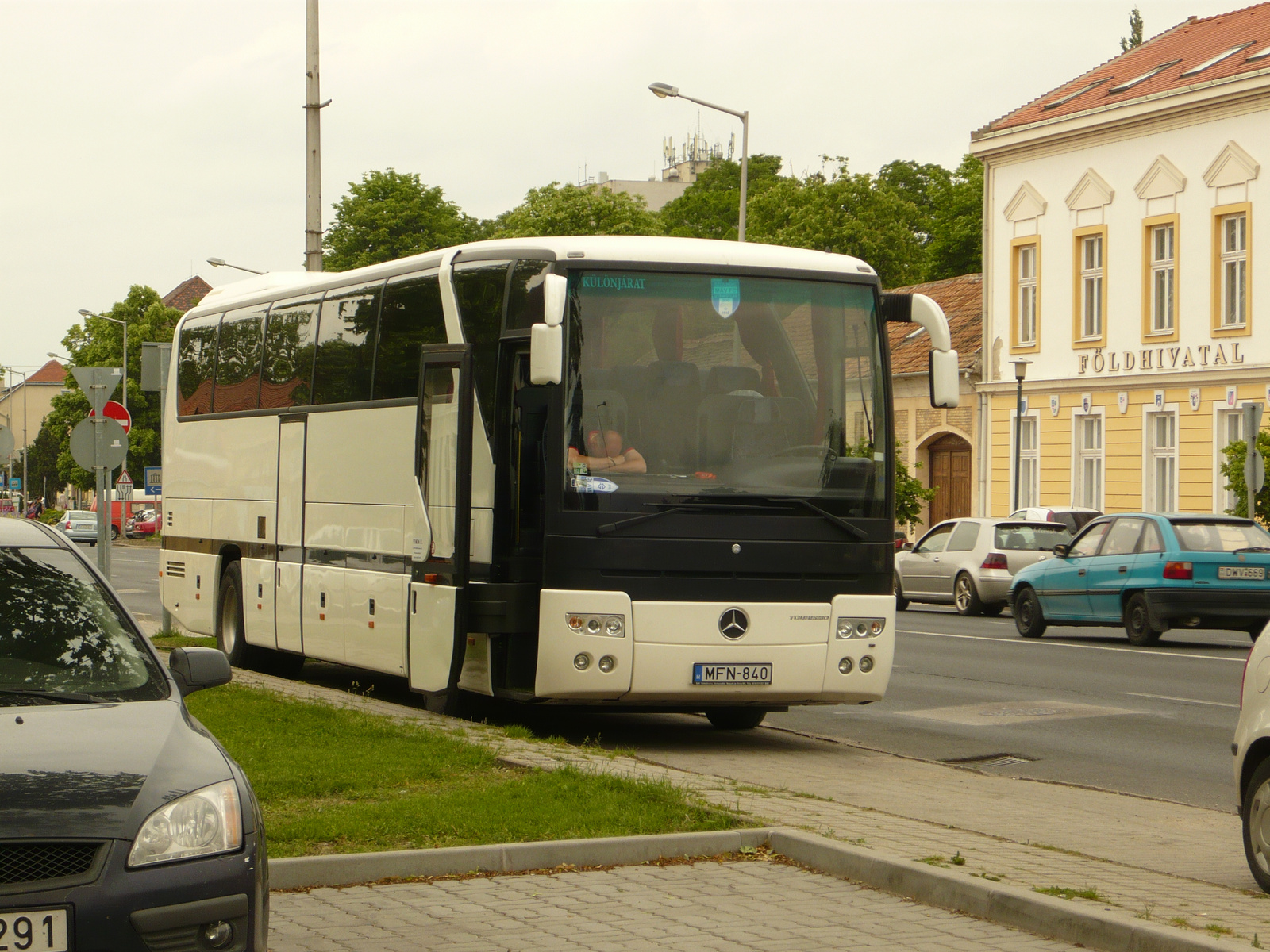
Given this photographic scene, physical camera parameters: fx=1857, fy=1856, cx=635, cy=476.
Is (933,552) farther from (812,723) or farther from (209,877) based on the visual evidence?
(209,877)

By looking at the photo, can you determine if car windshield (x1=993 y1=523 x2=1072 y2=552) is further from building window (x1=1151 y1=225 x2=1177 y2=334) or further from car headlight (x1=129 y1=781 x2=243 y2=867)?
car headlight (x1=129 y1=781 x2=243 y2=867)

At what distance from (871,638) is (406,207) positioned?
69207 millimetres

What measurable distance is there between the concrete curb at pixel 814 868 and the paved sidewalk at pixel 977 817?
184 millimetres

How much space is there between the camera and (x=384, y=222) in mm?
79125

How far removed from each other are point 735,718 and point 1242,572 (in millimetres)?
Answer: 9636

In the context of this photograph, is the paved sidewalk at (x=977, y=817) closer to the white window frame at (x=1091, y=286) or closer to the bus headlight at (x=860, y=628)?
the bus headlight at (x=860, y=628)

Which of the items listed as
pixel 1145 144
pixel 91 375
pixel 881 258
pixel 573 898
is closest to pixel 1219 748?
pixel 573 898

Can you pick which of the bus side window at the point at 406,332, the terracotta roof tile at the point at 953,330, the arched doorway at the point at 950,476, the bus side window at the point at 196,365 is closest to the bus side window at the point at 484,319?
the bus side window at the point at 406,332

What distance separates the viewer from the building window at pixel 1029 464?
44875mm

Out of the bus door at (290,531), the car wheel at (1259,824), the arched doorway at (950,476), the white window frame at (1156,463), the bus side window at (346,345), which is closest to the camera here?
the car wheel at (1259,824)

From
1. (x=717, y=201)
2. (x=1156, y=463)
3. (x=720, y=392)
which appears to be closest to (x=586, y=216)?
(x=717, y=201)

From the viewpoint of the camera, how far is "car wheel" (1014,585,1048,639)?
23578 mm

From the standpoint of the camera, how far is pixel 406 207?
7944 cm

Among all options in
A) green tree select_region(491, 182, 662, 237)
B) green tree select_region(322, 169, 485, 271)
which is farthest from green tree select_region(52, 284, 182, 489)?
green tree select_region(491, 182, 662, 237)
